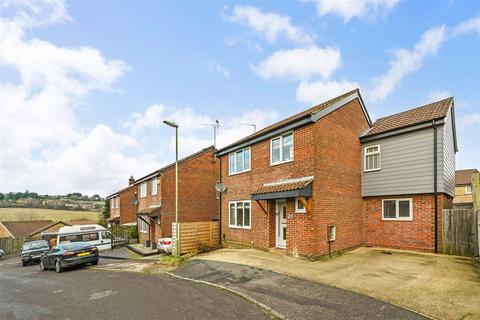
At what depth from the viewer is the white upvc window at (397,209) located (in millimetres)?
12578

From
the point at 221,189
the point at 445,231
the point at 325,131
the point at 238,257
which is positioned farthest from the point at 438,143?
the point at 221,189

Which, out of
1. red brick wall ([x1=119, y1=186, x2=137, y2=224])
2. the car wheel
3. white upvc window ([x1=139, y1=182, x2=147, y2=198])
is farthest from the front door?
red brick wall ([x1=119, y1=186, x2=137, y2=224])

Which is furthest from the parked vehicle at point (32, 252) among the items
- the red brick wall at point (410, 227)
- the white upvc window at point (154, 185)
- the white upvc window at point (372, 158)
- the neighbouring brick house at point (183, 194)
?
the white upvc window at point (372, 158)

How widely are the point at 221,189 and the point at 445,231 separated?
36.6 feet

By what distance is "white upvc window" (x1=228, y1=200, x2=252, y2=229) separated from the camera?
14823mm

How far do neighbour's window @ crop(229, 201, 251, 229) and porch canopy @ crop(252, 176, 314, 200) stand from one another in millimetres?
2280

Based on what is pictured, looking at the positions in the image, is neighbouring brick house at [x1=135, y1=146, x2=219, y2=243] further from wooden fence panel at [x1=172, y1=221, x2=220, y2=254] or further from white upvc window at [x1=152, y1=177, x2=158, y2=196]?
wooden fence panel at [x1=172, y1=221, x2=220, y2=254]

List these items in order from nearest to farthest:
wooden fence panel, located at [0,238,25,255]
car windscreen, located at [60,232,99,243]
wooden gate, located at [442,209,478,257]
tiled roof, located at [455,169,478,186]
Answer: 1. wooden gate, located at [442,209,478,257]
2. car windscreen, located at [60,232,99,243]
3. wooden fence panel, located at [0,238,25,255]
4. tiled roof, located at [455,169,478,186]

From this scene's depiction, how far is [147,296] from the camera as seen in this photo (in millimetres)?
8000

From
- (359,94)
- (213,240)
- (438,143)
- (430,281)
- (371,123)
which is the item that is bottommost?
(213,240)

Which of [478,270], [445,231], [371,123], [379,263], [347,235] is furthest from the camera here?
[371,123]

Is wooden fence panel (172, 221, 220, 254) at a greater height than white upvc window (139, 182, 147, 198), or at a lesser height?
lesser

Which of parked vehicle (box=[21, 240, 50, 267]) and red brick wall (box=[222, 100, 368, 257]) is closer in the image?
red brick wall (box=[222, 100, 368, 257])

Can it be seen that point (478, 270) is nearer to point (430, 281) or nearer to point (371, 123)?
point (430, 281)
